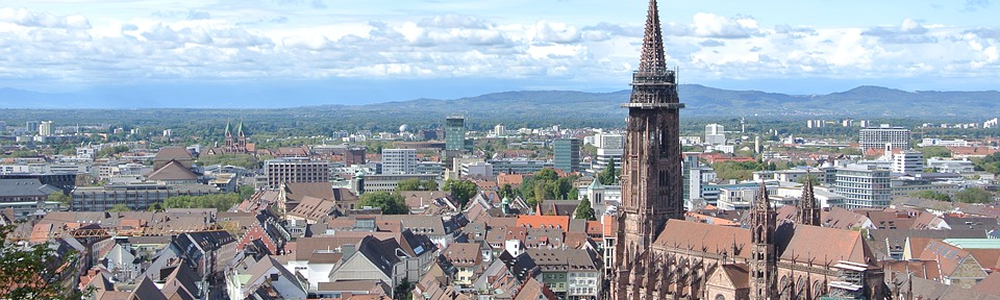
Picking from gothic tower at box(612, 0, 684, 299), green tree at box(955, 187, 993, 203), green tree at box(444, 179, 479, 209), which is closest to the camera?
gothic tower at box(612, 0, 684, 299)

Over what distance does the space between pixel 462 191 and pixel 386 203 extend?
2332 centimetres

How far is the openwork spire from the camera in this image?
82938mm

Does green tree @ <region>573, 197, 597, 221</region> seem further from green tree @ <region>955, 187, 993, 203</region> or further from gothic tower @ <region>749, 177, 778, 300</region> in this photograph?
gothic tower @ <region>749, 177, 778, 300</region>

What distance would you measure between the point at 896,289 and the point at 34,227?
8198cm

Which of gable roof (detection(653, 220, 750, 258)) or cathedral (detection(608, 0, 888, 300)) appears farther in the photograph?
gable roof (detection(653, 220, 750, 258))

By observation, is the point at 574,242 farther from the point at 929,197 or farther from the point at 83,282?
the point at 929,197

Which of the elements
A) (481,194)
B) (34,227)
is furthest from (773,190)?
(34,227)

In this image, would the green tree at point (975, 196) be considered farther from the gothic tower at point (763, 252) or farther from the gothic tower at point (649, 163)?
the gothic tower at point (763, 252)

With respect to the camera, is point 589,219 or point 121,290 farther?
point 589,219

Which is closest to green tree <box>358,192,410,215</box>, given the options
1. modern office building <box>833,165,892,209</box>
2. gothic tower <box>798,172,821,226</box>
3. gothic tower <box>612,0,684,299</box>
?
modern office building <box>833,165,892,209</box>

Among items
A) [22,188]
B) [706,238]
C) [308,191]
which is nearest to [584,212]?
[308,191]

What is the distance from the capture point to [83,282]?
257ft

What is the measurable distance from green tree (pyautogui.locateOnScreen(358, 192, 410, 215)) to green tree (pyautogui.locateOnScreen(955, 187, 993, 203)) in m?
68.8

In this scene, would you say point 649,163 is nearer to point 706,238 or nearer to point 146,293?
point 706,238
